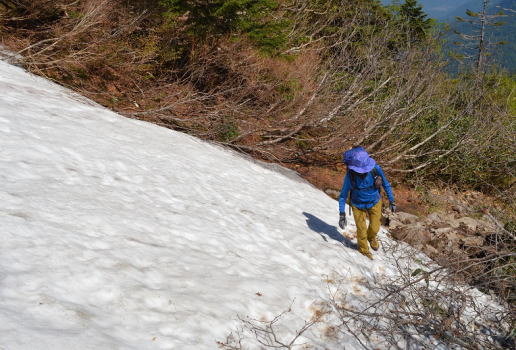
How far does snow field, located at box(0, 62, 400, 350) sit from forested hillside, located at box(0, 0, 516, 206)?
3.38 metres

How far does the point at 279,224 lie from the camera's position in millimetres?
6793

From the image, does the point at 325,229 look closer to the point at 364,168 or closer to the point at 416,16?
the point at 364,168

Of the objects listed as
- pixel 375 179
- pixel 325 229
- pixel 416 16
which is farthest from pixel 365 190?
pixel 416 16

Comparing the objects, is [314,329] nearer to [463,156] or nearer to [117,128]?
[117,128]

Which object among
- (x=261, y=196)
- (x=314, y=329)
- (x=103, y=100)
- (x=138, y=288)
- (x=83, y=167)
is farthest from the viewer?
(x=103, y=100)

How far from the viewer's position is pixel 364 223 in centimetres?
635

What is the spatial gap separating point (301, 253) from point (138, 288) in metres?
2.96

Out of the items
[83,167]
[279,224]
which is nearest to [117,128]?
[83,167]

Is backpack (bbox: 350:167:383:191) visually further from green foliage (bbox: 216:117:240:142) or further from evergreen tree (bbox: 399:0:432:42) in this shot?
evergreen tree (bbox: 399:0:432:42)

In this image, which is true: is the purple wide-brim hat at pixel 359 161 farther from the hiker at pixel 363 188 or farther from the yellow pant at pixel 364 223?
the yellow pant at pixel 364 223

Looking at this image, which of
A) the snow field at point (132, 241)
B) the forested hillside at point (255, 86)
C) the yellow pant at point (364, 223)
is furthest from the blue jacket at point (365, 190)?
the forested hillside at point (255, 86)

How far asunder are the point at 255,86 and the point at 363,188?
26.5 feet

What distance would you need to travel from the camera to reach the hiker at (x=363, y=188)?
19.4ft

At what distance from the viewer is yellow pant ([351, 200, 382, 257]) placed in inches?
248
